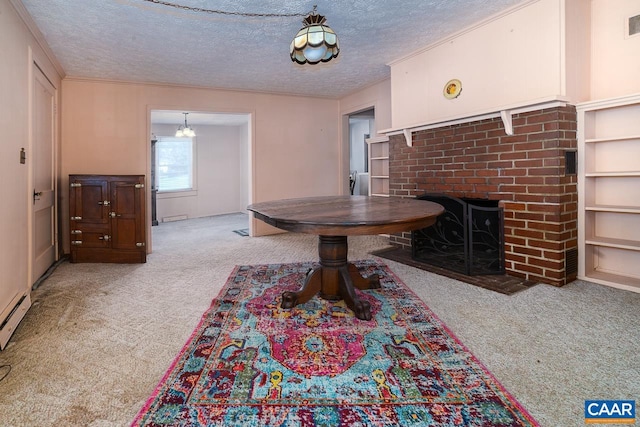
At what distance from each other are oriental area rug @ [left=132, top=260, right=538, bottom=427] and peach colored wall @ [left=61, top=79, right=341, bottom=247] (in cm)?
319

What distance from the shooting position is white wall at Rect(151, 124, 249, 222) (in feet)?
24.6

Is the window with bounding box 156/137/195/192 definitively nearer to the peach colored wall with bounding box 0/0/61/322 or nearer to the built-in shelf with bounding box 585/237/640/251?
the peach colored wall with bounding box 0/0/61/322

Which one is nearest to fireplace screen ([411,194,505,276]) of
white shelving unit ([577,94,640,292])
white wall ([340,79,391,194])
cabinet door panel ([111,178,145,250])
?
white shelving unit ([577,94,640,292])

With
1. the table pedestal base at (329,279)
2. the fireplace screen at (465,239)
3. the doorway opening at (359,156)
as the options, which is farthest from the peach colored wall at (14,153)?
the doorway opening at (359,156)

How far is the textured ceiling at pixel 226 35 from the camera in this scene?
2.62 m

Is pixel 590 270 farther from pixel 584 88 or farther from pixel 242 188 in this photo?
pixel 242 188

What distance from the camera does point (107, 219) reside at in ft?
12.1

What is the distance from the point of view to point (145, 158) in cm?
446

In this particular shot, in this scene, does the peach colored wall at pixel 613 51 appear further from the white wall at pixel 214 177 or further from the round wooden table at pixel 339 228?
the white wall at pixel 214 177

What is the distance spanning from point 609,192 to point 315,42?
266 cm

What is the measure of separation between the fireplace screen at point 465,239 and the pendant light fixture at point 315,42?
1790 mm

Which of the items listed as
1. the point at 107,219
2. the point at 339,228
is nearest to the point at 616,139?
the point at 339,228

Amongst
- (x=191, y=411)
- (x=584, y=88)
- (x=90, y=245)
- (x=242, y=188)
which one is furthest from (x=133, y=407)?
(x=242, y=188)

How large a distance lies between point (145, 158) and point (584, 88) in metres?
4.82
